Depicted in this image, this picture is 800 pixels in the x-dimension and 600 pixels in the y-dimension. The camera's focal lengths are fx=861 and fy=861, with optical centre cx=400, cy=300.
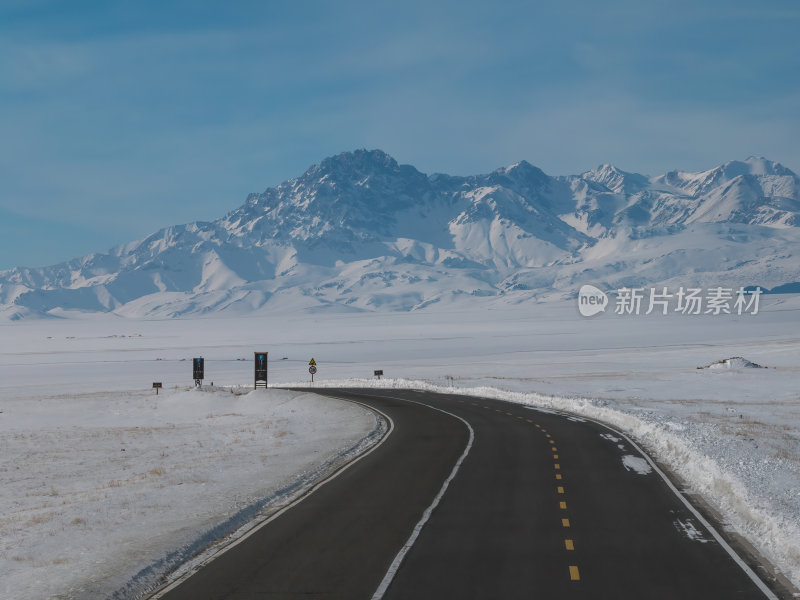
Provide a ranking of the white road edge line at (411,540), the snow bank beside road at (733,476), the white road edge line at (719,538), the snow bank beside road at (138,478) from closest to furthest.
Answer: the white road edge line at (411,540) → the white road edge line at (719,538) → the snow bank beside road at (138,478) → the snow bank beside road at (733,476)

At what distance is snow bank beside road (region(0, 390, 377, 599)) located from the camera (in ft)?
53.9

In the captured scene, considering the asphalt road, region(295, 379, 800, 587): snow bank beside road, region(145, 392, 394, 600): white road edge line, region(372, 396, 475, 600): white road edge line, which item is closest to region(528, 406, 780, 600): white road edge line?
the asphalt road

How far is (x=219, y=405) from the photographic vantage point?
6919 centimetres

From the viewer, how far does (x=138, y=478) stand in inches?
1155

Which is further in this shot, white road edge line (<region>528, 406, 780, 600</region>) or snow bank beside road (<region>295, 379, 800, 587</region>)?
snow bank beside road (<region>295, 379, 800, 587</region>)

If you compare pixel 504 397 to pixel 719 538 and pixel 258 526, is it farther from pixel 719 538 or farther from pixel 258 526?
pixel 719 538

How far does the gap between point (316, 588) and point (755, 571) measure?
8088 millimetres

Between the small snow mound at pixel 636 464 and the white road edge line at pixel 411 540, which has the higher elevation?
the white road edge line at pixel 411 540

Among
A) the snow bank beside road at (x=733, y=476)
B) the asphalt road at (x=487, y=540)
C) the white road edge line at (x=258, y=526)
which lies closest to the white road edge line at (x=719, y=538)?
the asphalt road at (x=487, y=540)

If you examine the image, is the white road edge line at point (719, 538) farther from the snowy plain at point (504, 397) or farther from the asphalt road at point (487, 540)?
the snowy plain at point (504, 397)

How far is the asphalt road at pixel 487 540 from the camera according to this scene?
14.8 metres

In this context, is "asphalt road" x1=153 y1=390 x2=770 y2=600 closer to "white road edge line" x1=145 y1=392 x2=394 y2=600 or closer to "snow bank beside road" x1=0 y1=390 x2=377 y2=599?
"white road edge line" x1=145 y1=392 x2=394 y2=600

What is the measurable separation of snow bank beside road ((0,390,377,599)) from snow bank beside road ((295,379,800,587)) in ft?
38.5

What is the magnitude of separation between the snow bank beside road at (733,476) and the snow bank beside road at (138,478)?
11749mm
